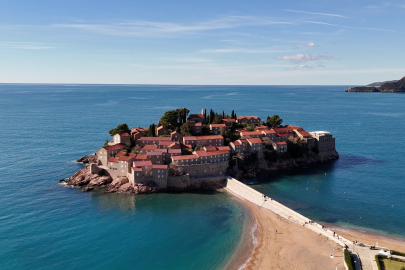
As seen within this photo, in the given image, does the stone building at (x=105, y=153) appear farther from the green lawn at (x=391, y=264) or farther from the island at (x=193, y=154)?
the green lawn at (x=391, y=264)

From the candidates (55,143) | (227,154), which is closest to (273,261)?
(227,154)

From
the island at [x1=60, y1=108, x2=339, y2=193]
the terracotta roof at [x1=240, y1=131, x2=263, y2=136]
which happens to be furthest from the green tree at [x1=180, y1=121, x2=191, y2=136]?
the terracotta roof at [x1=240, y1=131, x2=263, y2=136]

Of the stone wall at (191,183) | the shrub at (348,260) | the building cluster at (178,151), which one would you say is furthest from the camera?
the stone wall at (191,183)

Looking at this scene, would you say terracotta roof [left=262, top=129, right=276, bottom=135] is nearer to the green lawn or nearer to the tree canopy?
the tree canopy

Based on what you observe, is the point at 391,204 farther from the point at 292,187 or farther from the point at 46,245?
the point at 46,245

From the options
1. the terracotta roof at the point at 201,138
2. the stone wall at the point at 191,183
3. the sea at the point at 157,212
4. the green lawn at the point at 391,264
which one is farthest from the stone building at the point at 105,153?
the green lawn at the point at 391,264
